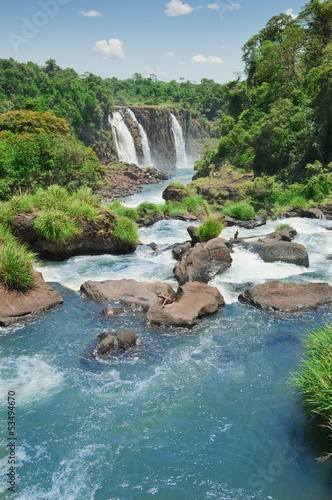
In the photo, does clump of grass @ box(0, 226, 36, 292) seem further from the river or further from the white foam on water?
the white foam on water

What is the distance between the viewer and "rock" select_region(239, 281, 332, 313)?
12.1 m

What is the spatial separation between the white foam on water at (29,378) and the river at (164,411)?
0.09 ft

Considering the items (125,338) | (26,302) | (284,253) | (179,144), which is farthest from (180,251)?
(179,144)

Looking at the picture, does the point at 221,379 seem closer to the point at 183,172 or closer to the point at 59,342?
the point at 59,342

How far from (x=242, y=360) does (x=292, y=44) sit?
3637 centimetres

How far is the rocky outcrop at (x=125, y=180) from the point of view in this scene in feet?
134

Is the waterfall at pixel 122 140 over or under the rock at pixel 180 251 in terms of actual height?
over

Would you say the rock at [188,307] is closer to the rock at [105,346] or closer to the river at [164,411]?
the river at [164,411]

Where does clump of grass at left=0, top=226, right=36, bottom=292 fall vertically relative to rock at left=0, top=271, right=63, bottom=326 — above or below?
above

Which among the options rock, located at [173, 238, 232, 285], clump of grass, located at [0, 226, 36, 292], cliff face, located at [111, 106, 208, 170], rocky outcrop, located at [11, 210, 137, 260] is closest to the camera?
clump of grass, located at [0, 226, 36, 292]

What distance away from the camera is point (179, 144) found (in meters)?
73.1

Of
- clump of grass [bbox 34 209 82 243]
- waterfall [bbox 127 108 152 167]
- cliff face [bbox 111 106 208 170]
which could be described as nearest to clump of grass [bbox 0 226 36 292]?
clump of grass [bbox 34 209 82 243]

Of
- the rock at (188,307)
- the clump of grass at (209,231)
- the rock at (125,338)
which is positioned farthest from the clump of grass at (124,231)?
the rock at (125,338)

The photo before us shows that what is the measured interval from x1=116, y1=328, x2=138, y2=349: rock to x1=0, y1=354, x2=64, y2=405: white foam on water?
1693 mm
